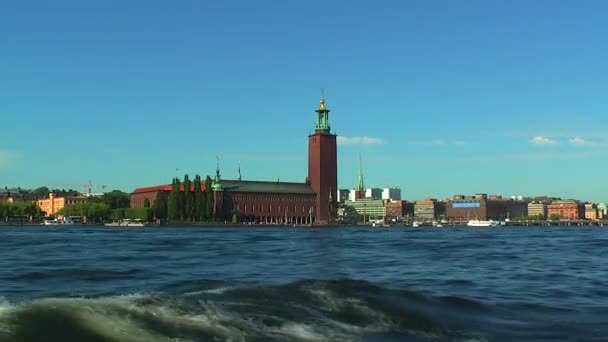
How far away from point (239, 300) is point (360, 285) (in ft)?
12.6

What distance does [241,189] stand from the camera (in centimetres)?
17462

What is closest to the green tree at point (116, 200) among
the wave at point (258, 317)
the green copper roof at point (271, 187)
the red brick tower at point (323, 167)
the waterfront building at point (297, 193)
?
the waterfront building at point (297, 193)

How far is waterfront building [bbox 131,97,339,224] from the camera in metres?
172

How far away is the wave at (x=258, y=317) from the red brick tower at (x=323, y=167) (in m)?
159

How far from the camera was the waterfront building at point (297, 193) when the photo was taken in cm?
17250

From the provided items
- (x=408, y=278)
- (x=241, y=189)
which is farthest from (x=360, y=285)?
(x=241, y=189)

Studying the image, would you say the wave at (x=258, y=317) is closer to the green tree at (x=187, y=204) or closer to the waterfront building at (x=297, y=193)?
the green tree at (x=187, y=204)

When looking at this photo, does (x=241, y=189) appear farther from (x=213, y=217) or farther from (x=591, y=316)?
(x=591, y=316)

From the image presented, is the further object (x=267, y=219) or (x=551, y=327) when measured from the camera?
(x=267, y=219)

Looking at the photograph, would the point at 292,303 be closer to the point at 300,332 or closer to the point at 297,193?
the point at 300,332

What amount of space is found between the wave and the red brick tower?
15868 centimetres

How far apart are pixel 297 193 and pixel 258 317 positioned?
6663 inches

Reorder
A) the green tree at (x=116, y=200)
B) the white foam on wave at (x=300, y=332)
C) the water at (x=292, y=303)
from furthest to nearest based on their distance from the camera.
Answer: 1. the green tree at (x=116, y=200)
2. the water at (x=292, y=303)
3. the white foam on wave at (x=300, y=332)

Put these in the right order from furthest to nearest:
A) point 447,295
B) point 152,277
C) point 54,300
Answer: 1. point 152,277
2. point 447,295
3. point 54,300
